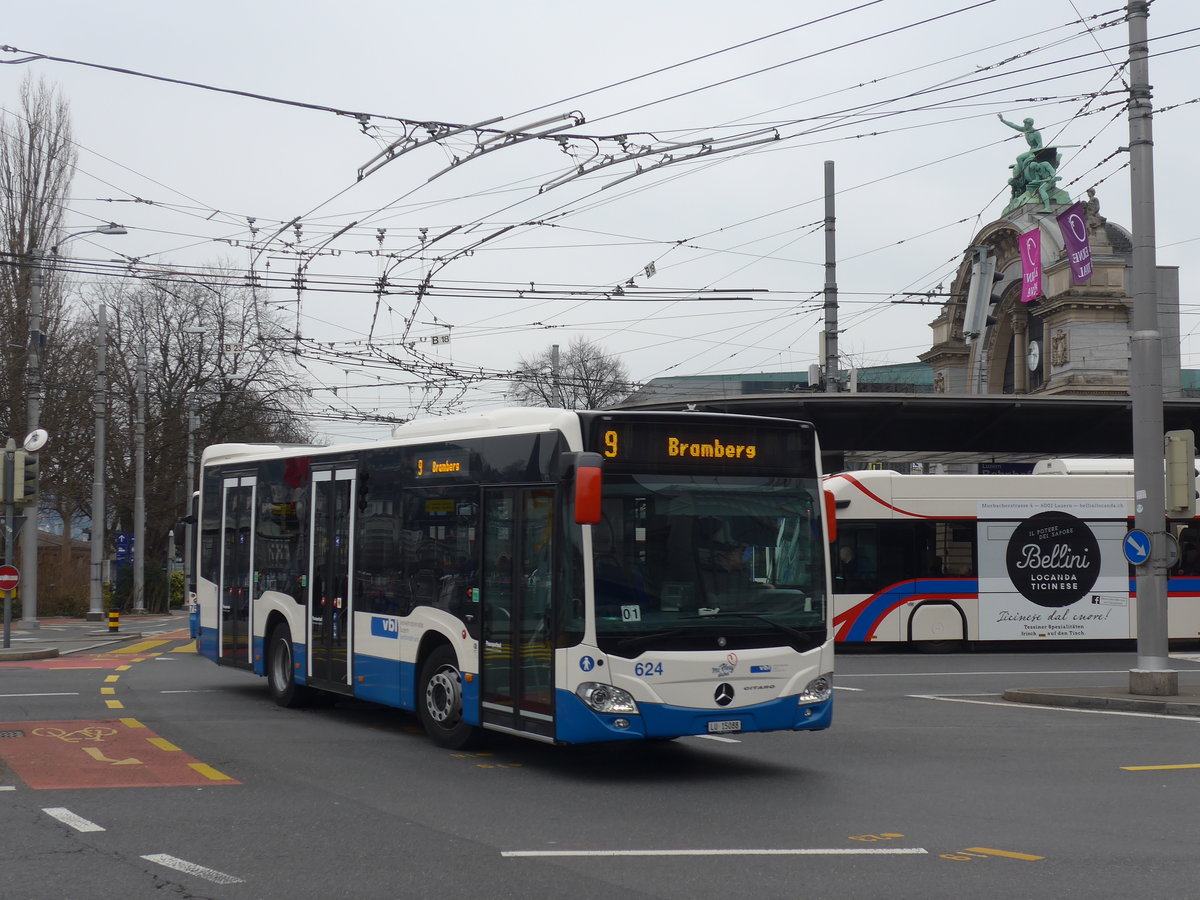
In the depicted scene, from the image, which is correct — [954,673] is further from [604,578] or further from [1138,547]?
[604,578]

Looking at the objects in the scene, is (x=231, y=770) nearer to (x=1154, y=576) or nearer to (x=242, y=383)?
(x=1154, y=576)

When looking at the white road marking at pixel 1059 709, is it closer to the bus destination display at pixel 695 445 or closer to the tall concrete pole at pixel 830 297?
the bus destination display at pixel 695 445

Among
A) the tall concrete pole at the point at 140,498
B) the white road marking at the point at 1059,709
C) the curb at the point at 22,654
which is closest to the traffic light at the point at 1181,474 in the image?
the white road marking at the point at 1059,709

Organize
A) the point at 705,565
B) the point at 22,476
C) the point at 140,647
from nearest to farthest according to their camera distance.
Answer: the point at 705,565, the point at 22,476, the point at 140,647

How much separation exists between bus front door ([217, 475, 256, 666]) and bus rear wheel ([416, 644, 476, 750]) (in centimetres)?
449

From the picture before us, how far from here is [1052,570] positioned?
24.6 metres

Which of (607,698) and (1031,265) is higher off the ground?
(1031,265)

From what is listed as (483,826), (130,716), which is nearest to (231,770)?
(483,826)

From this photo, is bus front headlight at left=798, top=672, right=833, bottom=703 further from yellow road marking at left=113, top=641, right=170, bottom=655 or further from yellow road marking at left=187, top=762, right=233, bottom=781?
yellow road marking at left=113, top=641, right=170, bottom=655

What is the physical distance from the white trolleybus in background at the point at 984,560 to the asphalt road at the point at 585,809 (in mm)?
9353

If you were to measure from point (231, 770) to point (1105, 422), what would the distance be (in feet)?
80.3

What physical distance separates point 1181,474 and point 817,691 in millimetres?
7749

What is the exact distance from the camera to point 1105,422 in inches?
1206

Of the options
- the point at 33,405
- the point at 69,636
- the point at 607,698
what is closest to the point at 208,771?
the point at 607,698
